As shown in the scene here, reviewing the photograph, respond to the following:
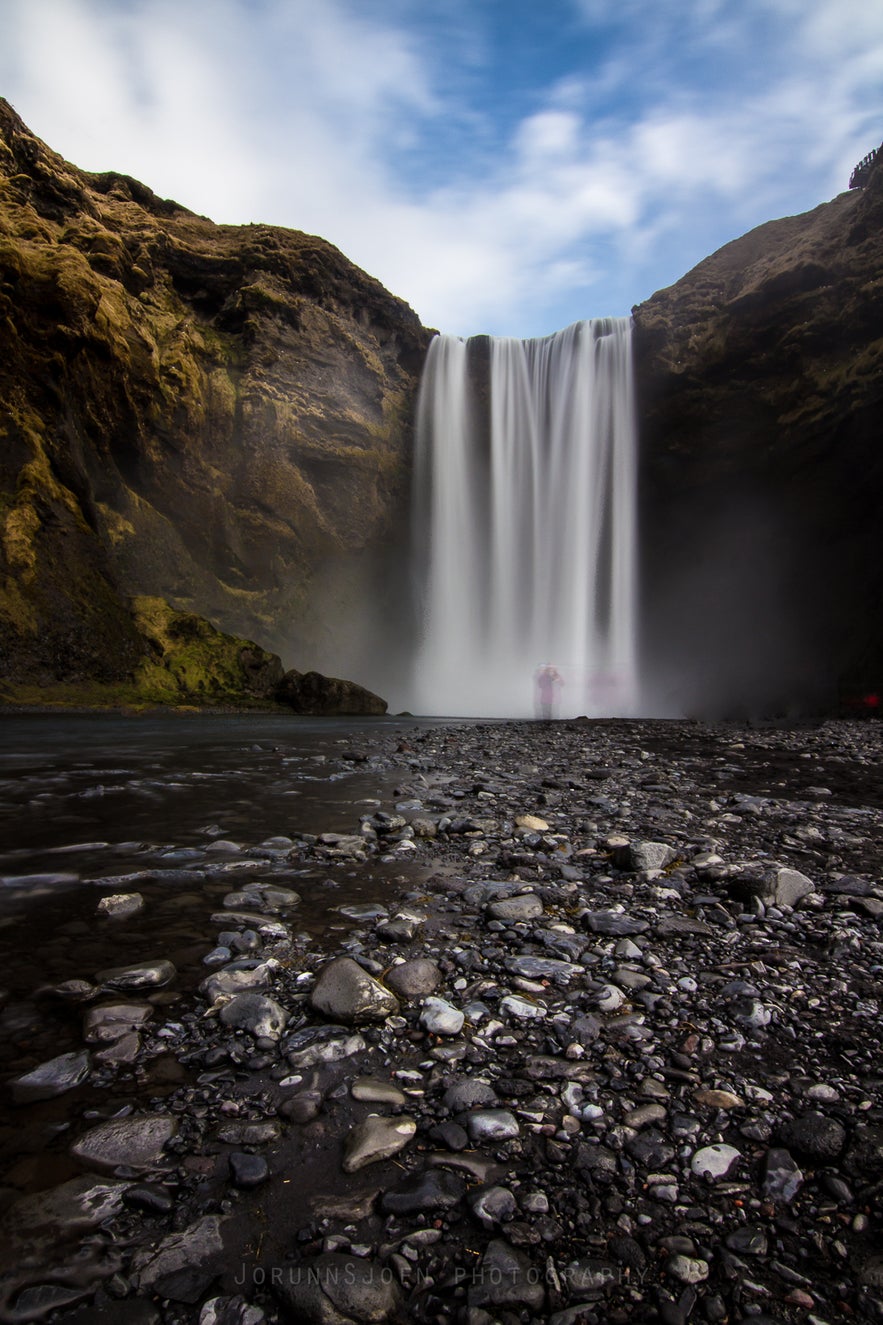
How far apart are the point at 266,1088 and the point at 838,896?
9.07 ft

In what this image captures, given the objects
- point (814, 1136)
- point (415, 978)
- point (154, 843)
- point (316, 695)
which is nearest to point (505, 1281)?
point (814, 1136)

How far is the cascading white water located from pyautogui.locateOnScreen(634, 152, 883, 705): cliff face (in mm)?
2732

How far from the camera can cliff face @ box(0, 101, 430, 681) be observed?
21141 millimetres

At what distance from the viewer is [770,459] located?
102ft

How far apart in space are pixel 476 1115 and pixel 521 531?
3719cm

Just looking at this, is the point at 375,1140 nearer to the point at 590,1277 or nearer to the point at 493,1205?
the point at 493,1205

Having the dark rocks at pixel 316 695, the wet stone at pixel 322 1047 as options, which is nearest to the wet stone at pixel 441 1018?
the wet stone at pixel 322 1047

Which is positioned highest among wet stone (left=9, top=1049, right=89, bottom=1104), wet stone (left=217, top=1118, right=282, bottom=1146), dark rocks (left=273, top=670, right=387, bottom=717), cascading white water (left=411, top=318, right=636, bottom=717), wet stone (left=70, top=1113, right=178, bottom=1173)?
cascading white water (left=411, top=318, right=636, bottom=717)

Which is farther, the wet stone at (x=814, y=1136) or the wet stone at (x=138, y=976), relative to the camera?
the wet stone at (x=138, y=976)

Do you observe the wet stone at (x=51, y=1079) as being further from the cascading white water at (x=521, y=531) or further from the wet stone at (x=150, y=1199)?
the cascading white water at (x=521, y=531)

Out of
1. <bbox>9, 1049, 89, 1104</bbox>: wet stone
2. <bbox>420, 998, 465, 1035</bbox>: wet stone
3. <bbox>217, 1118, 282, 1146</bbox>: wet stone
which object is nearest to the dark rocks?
<bbox>420, 998, 465, 1035</bbox>: wet stone

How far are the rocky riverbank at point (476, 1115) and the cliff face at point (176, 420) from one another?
20806mm

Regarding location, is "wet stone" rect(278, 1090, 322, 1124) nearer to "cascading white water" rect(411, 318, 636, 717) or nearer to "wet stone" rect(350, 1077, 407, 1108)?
"wet stone" rect(350, 1077, 407, 1108)

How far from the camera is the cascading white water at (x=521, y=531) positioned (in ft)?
115
